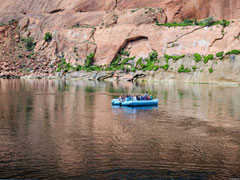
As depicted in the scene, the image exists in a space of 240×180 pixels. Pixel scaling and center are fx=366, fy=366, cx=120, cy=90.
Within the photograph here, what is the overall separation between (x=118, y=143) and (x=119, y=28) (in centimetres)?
9336

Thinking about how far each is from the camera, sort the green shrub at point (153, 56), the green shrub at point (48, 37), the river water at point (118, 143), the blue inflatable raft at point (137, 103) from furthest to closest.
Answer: the green shrub at point (48, 37) < the green shrub at point (153, 56) < the blue inflatable raft at point (137, 103) < the river water at point (118, 143)

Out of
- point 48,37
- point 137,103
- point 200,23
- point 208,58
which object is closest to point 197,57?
point 208,58

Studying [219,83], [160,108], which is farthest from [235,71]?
[160,108]

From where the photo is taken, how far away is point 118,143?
25.1 metres

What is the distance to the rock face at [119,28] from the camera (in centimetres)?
9888

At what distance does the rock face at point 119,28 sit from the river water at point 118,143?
58.5 m

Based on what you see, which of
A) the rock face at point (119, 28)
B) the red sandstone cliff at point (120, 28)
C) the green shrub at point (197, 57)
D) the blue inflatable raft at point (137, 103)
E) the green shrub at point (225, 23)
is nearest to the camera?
the blue inflatable raft at point (137, 103)

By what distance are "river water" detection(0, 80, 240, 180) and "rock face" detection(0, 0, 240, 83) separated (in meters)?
58.5

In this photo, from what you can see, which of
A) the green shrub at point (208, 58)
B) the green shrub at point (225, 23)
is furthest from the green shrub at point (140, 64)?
the green shrub at point (225, 23)

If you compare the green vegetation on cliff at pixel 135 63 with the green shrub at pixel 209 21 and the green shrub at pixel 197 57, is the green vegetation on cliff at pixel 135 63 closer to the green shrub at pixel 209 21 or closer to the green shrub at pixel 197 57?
the green shrub at pixel 197 57

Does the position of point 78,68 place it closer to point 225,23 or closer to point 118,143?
point 225,23

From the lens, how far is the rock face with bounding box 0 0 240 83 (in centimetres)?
9888

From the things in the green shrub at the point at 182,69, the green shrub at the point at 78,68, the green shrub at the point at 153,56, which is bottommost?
the green shrub at the point at 182,69

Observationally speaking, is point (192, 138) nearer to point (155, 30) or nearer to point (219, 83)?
point (219, 83)
